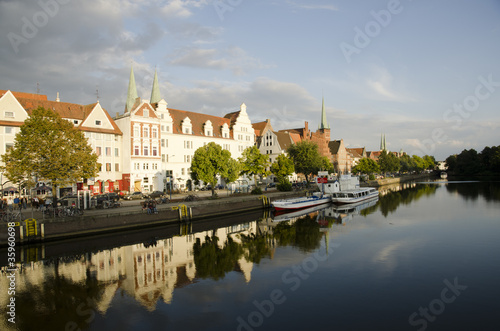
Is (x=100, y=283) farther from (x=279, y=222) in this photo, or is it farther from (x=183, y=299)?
(x=279, y=222)

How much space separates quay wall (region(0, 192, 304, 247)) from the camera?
3047 centimetres

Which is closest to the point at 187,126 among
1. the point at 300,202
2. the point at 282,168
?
the point at 282,168

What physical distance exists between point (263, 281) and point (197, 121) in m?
60.1

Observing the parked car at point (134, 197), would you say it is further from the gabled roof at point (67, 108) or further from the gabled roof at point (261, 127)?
the gabled roof at point (261, 127)

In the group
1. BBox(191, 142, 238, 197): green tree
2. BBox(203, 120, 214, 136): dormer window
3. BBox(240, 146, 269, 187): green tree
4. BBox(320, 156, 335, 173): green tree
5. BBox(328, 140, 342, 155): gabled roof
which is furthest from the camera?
BBox(328, 140, 342, 155): gabled roof

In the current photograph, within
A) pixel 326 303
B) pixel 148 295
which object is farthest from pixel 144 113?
pixel 326 303

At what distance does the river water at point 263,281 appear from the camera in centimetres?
1526

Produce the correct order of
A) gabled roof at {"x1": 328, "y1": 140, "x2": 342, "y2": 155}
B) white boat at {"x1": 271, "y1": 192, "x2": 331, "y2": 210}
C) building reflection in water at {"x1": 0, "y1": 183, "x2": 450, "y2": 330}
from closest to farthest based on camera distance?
building reflection in water at {"x1": 0, "y1": 183, "x2": 450, "y2": 330}
white boat at {"x1": 271, "y1": 192, "x2": 331, "y2": 210}
gabled roof at {"x1": 328, "y1": 140, "x2": 342, "y2": 155}

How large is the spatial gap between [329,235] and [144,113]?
43.7 m

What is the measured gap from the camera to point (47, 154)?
35562 millimetres

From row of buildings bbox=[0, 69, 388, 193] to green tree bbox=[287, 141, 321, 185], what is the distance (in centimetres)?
1700

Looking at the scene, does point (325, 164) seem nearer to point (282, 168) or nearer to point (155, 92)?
point (282, 168)

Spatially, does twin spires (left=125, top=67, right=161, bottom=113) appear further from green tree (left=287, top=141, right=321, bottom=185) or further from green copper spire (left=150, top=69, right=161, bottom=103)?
green tree (left=287, top=141, right=321, bottom=185)

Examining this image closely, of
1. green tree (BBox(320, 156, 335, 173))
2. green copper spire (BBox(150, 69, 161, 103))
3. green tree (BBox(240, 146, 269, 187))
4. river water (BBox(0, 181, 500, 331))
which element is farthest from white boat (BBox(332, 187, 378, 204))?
green copper spire (BBox(150, 69, 161, 103))
